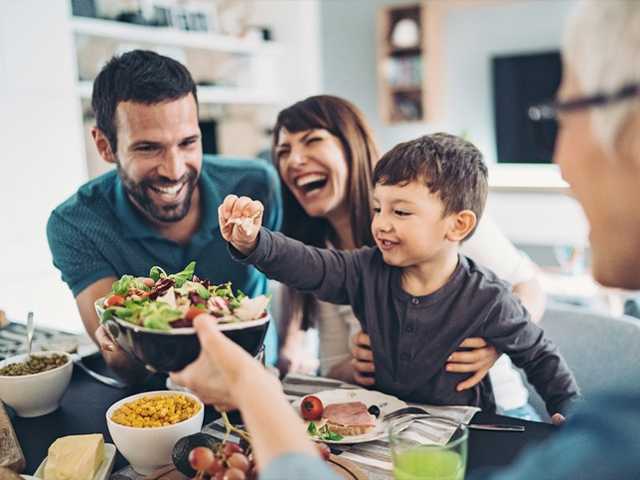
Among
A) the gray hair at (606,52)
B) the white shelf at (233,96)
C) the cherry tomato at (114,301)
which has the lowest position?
the cherry tomato at (114,301)

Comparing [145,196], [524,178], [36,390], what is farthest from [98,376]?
[524,178]

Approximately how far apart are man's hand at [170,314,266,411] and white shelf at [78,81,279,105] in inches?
144

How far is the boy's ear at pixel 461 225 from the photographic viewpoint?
4.53ft

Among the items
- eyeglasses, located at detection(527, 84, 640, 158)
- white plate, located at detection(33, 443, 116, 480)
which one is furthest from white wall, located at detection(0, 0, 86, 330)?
eyeglasses, located at detection(527, 84, 640, 158)

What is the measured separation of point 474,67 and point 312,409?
5.09 meters

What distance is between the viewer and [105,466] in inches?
41.1

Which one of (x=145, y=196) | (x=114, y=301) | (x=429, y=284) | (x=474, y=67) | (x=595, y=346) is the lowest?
(x=595, y=346)

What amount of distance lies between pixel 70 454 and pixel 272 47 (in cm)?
440

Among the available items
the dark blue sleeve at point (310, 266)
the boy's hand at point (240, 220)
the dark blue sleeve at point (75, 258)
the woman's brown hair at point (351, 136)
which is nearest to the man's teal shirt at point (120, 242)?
the dark blue sleeve at point (75, 258)

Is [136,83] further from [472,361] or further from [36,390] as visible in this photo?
[472,361]

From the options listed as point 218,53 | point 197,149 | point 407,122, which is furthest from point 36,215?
point 407,122

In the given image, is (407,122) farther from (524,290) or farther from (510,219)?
(524,290)

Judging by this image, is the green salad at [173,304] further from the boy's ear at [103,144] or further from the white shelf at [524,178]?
the white shelf at [524,178]

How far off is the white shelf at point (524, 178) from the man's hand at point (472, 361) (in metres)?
4.23
